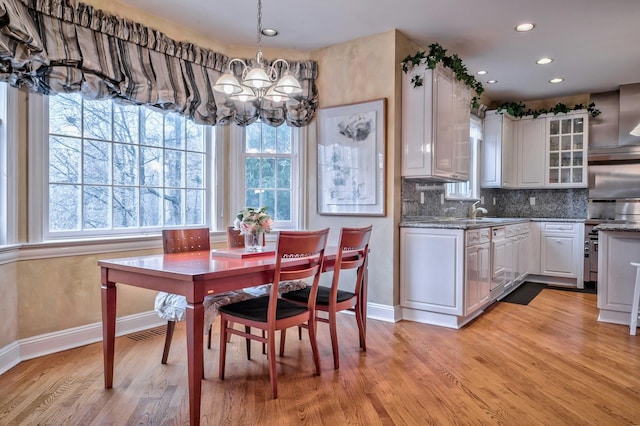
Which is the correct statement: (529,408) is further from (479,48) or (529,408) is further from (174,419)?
(479,48)

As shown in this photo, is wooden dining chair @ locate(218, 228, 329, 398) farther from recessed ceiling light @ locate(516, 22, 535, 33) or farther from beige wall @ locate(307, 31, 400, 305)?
recessed ceiling light @ locate(516, 22, 535, 33)

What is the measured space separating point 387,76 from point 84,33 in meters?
2.40

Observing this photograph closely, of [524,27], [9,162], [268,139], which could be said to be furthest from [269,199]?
[524,27]

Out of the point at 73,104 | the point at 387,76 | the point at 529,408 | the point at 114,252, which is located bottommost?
the point at 529,408

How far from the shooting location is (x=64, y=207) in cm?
310

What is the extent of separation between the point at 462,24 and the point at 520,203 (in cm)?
364

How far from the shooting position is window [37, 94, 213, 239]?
3070 mm

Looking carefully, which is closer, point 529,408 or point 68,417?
point 68,417

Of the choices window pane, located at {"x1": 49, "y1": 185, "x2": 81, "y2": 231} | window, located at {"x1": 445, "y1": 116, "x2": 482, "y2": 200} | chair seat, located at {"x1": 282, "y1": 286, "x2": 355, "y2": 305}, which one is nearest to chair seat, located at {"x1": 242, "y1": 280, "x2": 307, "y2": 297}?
chair seat, located at {"x1": 282, "y1": 286, "x2": 355, "y2": 305}

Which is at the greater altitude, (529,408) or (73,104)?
(73,104)

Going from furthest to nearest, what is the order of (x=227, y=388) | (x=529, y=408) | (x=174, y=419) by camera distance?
(x=227, y=388), (x=529, y=408), (x=174, y=419)

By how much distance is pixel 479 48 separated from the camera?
13.8 ft

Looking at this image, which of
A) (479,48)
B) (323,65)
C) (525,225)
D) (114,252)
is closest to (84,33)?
(114,252)

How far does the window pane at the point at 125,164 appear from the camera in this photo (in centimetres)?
341
